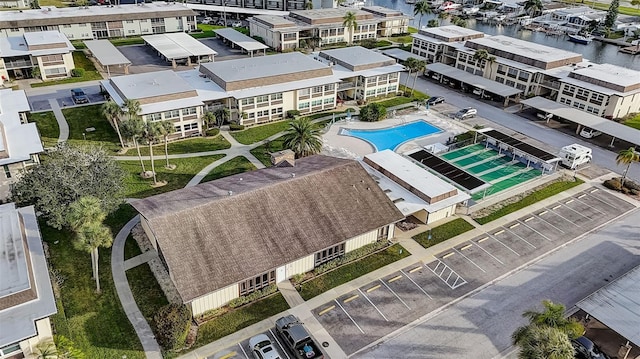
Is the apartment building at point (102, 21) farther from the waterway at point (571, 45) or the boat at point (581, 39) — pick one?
the boat at point (581, 39)

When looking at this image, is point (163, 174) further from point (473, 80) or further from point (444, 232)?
point (473, 80)

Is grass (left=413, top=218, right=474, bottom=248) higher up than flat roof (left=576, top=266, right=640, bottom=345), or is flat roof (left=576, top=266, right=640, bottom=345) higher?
flat roof (left=576, top=266, right=640, bottom=345)

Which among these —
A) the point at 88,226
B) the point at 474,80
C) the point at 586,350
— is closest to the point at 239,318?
the point at 88,226

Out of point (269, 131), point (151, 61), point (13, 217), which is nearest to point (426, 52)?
point (269, 131)

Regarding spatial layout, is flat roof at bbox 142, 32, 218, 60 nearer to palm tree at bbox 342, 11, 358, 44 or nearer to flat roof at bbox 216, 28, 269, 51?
flat roof at bbox 216, 28, 269, 51

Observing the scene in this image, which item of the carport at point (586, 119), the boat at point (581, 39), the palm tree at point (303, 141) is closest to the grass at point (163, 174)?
the palm tree at point (303, 141)

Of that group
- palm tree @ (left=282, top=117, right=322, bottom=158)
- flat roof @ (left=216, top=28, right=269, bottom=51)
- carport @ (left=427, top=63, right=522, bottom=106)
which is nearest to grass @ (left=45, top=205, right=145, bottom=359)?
palm tree @ (left=282, top=117, right=322, bottom=158)
